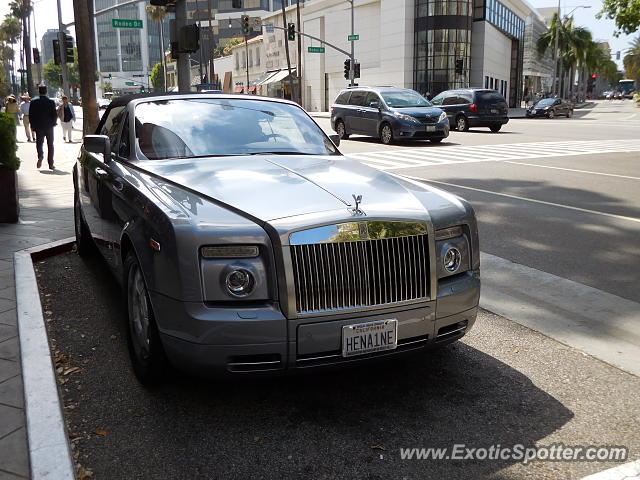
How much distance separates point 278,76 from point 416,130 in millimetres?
55021

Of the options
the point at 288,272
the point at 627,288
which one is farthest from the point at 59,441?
the point at 627,288

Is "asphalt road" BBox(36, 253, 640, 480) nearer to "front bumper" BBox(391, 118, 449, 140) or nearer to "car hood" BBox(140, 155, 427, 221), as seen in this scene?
"car hood" BBox(140, 155, 427, 221)

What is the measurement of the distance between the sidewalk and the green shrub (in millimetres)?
787

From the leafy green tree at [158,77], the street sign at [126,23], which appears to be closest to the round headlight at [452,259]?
the street sign at [126,23]

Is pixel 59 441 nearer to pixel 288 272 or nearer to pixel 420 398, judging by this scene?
pixel 288 272

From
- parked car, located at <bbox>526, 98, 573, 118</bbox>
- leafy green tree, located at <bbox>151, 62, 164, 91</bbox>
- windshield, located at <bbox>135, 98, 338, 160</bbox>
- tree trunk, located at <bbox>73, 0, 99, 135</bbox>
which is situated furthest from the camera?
leafy green tree, located at <bbox>151, 62, 164, 91</bbox>

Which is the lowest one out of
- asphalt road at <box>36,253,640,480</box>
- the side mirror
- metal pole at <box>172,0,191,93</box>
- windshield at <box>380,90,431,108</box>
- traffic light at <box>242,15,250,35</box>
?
asphalt road at <box>36,253,640,480</box>

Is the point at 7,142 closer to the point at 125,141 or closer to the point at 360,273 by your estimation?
the point at 125,141

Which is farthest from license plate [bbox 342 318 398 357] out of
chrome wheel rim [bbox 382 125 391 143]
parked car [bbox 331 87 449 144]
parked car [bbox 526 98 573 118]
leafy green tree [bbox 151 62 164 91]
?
leafy green tree [bbox 151 62 164 91]

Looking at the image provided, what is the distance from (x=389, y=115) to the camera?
20312 mm

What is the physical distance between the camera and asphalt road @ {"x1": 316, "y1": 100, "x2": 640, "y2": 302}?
255 inches

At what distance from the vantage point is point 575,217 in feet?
28.0

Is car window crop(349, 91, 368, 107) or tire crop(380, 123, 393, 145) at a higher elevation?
car window crop(349, 91, 368, 107)

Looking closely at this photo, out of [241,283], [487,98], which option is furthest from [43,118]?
[487,98]
